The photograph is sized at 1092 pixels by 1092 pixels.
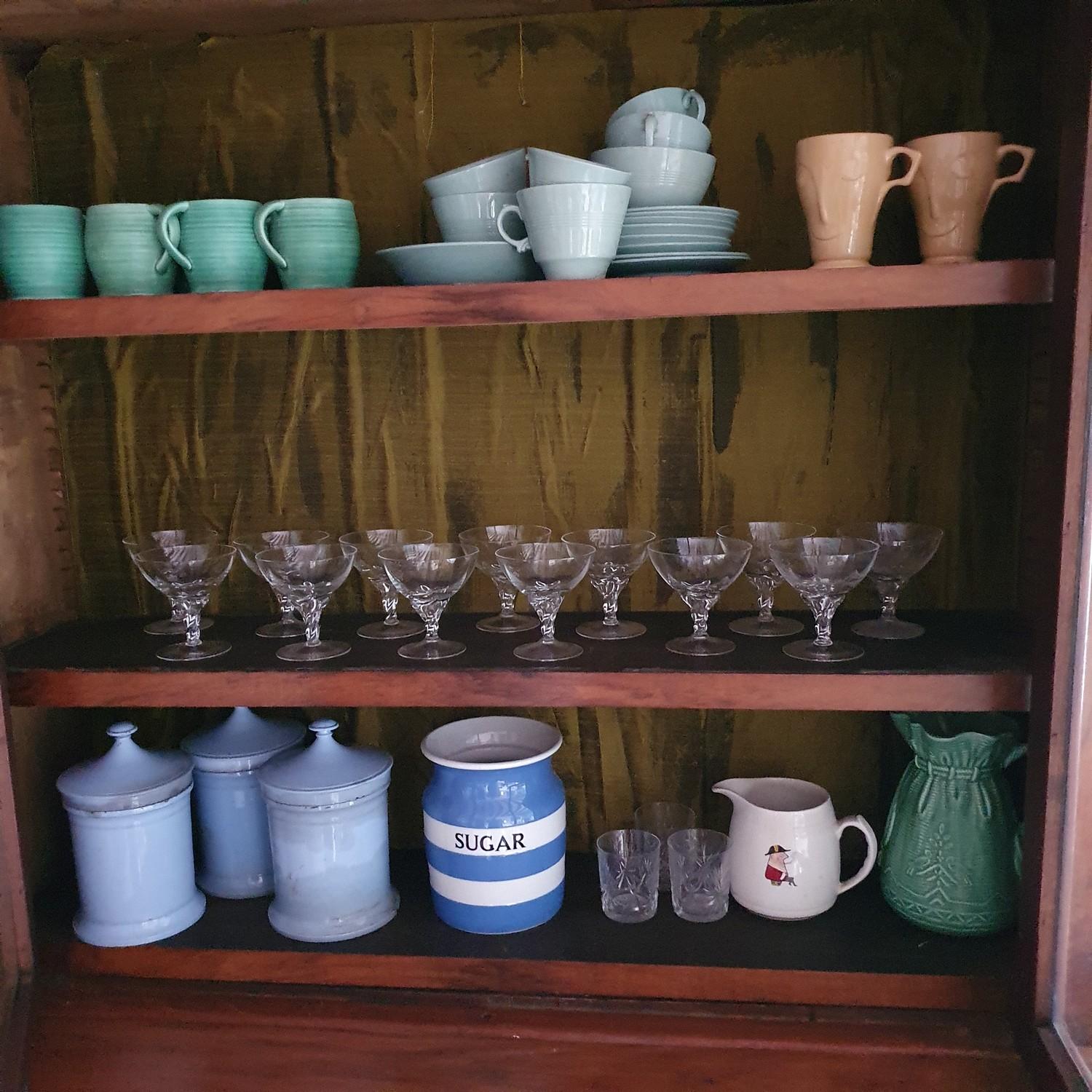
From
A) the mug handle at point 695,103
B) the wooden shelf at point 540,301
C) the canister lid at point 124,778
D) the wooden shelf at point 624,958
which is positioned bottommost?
the wooden shelf at point 624,958

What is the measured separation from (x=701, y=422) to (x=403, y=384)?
390 millimetres

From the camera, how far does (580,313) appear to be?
101cm

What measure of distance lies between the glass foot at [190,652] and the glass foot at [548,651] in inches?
14.4

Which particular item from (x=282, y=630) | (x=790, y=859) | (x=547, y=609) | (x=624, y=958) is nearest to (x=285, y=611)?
(x=282, y=630)

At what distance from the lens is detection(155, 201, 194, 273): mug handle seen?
3.57 ft

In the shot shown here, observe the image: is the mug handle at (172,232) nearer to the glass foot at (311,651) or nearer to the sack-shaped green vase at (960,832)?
the glass foot at (311,651)

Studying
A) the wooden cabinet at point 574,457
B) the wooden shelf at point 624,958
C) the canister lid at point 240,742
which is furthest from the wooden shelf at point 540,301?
the wooden shelf at point 624,958

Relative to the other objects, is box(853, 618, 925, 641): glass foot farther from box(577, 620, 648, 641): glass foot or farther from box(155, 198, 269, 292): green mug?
box(155, 198, 269, 292): green mug

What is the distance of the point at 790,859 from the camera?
116 cm

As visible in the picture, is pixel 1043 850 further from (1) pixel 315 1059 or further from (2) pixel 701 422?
(1) pixel 315 1059

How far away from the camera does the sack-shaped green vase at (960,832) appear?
43.6 inches

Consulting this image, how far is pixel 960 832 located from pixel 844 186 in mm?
712

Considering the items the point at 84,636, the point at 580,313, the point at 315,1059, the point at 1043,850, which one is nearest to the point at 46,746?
the point at 84,636

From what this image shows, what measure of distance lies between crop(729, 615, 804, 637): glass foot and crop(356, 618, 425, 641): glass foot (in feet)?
1.29
